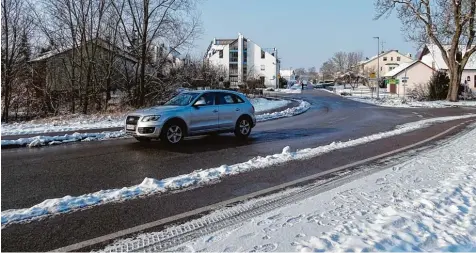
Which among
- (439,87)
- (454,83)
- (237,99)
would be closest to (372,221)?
(237,99)

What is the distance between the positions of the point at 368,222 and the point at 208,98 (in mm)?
8107

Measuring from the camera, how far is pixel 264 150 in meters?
10.5

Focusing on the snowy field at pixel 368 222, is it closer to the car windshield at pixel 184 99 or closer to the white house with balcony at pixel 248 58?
the car windshield at pixel 184 99

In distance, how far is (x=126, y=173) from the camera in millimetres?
7598

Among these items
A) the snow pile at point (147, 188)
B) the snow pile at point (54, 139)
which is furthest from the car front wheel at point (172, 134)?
the snow pile at point (147, 188)

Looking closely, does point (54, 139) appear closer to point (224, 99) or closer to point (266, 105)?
point (224, 99)

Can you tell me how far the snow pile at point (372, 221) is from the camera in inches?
159

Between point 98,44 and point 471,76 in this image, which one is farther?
point 471,76

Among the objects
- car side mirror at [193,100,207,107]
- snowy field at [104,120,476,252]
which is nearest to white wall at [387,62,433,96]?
car side mirror at [193,100,207,107]

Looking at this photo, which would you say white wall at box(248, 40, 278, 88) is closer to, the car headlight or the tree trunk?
the tree trunk

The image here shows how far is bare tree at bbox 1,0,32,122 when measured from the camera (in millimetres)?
23641

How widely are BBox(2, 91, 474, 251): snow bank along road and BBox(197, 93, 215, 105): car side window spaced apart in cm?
123

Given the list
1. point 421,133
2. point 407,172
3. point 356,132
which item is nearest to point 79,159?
point 407,172

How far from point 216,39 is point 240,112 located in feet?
340
